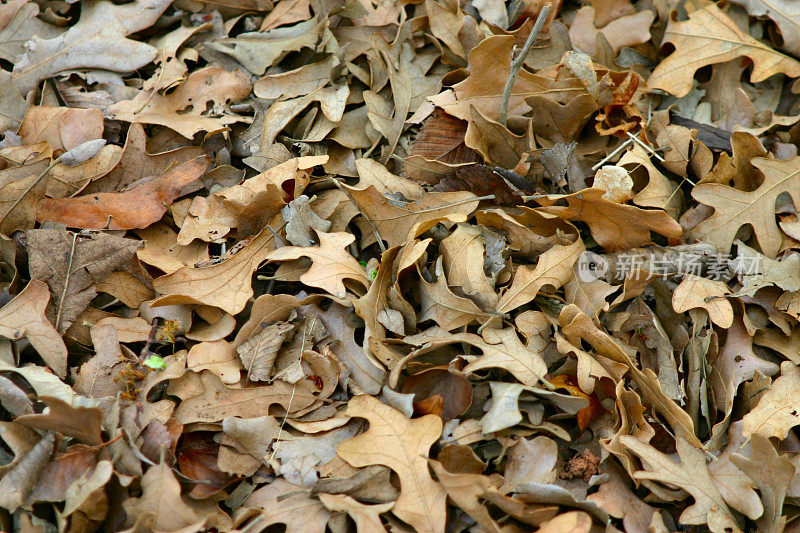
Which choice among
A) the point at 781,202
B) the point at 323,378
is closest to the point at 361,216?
the point at 323,378

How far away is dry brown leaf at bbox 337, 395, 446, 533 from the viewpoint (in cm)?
161

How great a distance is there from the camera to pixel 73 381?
1.84 m

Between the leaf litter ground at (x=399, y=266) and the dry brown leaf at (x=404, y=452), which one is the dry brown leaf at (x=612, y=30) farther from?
the dry brown leaf at (x=404, y=452)

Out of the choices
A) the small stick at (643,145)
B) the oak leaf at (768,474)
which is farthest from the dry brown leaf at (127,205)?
the oak leaf at (768,474)

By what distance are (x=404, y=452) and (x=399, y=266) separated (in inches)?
22.6

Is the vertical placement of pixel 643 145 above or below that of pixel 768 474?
above

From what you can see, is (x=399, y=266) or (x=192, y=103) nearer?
(x=399, y=266)

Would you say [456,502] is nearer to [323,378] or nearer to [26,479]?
[323,378]

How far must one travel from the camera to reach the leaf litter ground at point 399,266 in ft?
5.50

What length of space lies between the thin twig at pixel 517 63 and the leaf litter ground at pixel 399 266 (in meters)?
0.02

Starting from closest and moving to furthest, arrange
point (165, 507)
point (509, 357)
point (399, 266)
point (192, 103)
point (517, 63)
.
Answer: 1. point (165, 507)
2. point (509, 357)
3. point (399, 266)
4. point (517, 63)
5. point (192, 103)

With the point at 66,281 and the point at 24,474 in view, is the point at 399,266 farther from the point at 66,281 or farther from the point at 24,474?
the point at 24,474

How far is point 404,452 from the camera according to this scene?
1684 mm

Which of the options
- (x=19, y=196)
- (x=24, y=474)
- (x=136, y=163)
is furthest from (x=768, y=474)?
(x=19, y=196)
